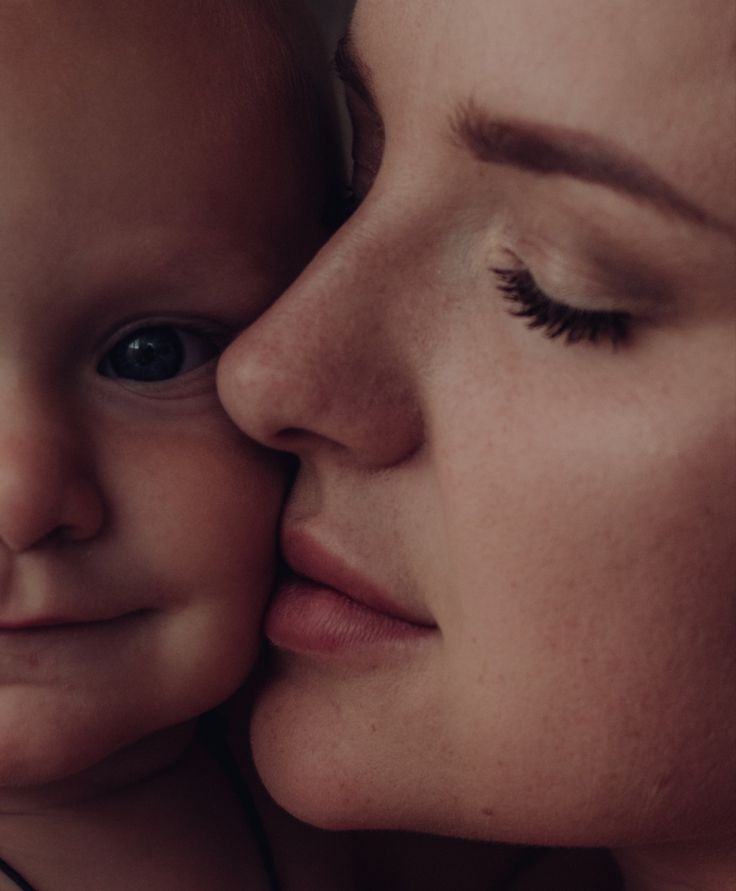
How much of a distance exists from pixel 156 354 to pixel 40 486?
0.20 metres

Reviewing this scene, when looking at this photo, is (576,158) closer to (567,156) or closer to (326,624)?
(567,156)

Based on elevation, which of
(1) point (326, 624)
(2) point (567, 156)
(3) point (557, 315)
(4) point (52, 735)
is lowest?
(4) point (52, 735)

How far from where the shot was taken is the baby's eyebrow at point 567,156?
851 mm

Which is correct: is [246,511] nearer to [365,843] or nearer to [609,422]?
[609,422]

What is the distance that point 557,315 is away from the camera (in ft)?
3.06

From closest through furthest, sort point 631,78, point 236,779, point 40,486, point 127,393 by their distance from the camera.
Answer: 1. point 631,78
2. point 40,486
3. point 127,393
4. point 236,779

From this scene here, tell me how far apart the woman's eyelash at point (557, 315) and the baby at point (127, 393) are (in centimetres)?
28

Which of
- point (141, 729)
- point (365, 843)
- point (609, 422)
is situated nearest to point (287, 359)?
point (609, 422)

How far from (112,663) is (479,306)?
0.42 metres

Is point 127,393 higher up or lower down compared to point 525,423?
lower down

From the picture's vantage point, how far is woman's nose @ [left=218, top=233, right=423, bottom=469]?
37.9 inches

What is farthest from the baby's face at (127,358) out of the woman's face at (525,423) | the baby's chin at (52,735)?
the woman's face at (525,423)

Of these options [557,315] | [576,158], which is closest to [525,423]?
[557,315]

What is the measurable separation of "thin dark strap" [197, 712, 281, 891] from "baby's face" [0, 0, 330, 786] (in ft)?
0.71
